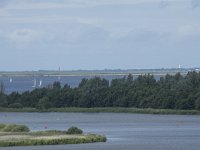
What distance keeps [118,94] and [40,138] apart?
85.7 meters

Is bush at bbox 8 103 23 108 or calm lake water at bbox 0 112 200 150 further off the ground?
bush at bbox 8 103 23 108

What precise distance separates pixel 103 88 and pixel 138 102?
1188cm

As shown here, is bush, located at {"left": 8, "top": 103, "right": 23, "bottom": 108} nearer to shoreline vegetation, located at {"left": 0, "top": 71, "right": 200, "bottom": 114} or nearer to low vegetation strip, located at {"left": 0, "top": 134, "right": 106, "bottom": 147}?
shoreline vegetation, located at {"left": 0, "top": 71, "right": 200, "bottom": 114}

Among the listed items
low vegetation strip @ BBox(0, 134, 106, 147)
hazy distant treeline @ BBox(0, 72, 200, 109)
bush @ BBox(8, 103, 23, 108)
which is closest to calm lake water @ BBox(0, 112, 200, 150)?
low vegetation strip @ BBox(0, 134, 106, 147)

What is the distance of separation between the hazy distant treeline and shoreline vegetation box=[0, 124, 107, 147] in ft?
217

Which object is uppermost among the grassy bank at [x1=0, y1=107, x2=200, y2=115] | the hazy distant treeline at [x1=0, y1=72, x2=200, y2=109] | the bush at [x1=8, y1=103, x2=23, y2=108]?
the hazy distant treeline at [x1=0, y1=72, x2=200, y2=109]

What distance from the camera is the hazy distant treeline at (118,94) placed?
513 ft

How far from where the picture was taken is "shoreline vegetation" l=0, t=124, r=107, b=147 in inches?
3051

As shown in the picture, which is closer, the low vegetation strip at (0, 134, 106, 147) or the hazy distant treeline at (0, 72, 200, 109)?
the low vegetation strip at (0, 134, 106, 147)

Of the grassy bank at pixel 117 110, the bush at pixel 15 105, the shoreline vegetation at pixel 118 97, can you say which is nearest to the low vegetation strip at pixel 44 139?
the grassy bank at pixel 117 110

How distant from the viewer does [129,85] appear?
171750 mm

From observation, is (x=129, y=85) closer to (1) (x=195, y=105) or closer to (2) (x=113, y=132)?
(1) (x=195, y=105)

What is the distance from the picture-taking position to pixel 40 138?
79.6m

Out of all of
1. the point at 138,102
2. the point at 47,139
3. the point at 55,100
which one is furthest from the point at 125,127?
the point at 55,100
